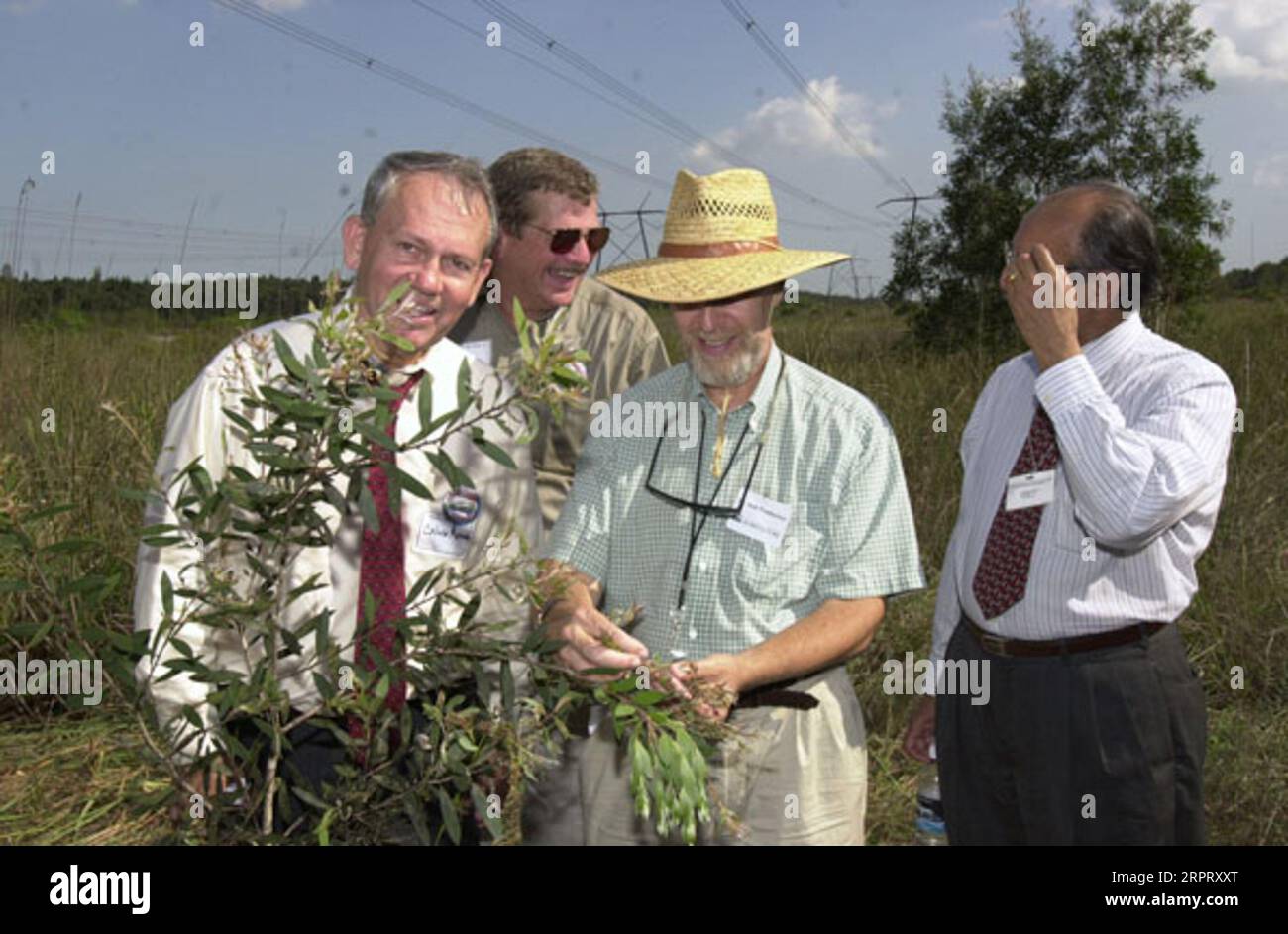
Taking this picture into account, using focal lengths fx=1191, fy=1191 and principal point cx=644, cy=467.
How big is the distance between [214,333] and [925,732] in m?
6.04

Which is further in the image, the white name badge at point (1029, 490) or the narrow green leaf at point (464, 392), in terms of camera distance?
the white name badge at point (1029, 490)

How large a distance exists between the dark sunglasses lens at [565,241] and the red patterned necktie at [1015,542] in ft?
4.83

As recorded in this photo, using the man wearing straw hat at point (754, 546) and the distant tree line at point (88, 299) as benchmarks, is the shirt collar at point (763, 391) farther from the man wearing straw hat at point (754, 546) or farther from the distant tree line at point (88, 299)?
the distant tree line at point (88, 299)

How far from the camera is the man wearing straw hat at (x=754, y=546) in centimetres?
236

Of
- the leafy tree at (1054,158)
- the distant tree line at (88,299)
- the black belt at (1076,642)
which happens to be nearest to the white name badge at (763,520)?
the black belt at (1076,642)

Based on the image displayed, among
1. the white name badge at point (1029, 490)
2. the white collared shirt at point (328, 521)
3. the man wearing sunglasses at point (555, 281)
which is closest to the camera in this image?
the white collared shirt at point (328, 521)

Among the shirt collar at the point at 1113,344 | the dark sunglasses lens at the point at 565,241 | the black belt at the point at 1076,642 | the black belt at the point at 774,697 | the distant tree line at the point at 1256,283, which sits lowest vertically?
the black belt at the point at 774,697

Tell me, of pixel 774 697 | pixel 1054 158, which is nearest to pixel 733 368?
pixel 774 697

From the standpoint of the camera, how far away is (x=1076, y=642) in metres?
2.56

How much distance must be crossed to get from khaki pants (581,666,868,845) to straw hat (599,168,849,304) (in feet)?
2.84

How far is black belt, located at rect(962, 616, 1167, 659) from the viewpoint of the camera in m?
2.54

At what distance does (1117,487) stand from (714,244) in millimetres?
1015

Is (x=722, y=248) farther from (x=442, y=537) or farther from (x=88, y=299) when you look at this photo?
(x=88, y=299)
